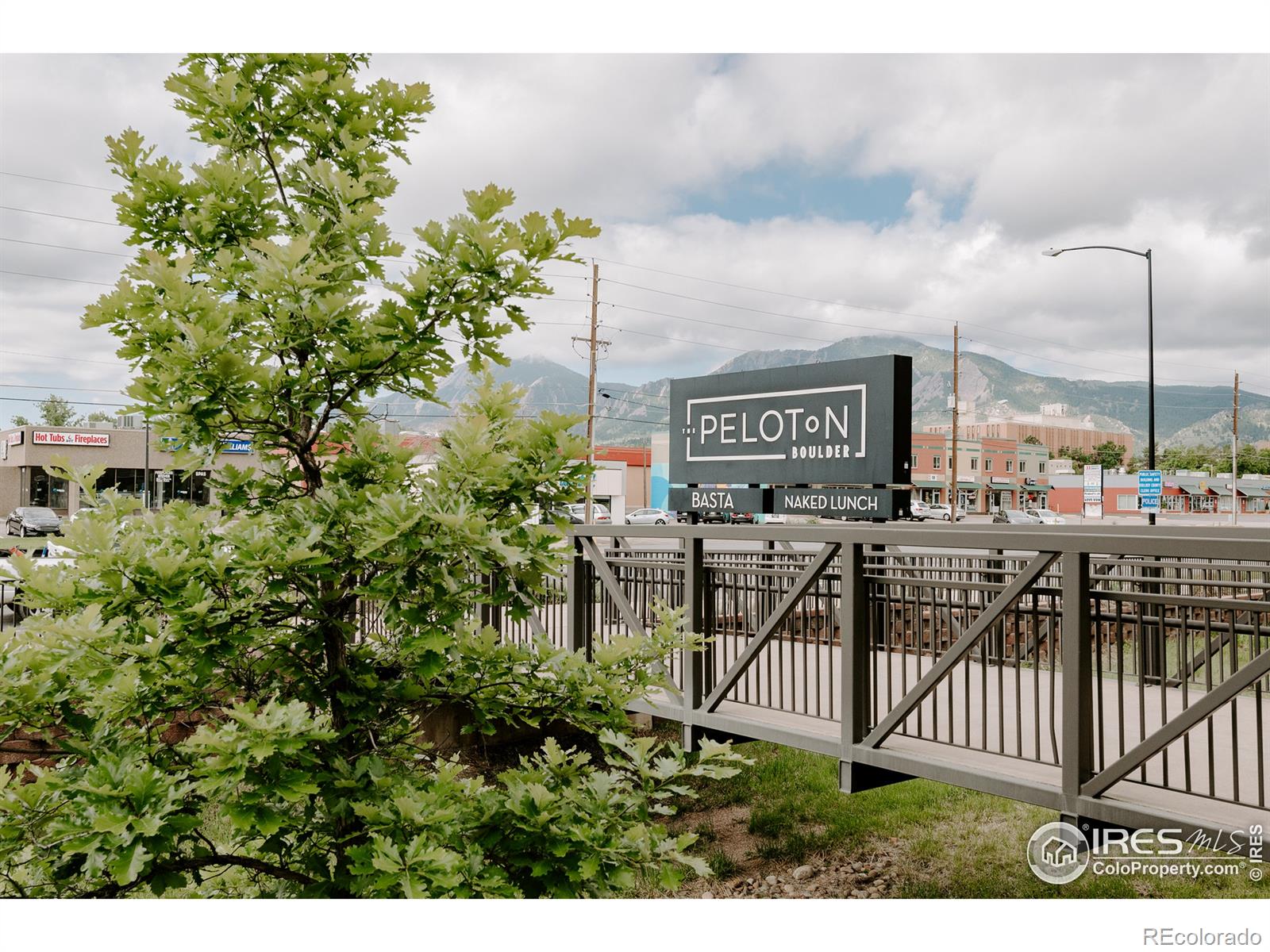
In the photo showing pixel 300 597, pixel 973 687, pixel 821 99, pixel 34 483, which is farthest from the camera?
pixel 821 99

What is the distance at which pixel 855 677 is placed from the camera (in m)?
5.70

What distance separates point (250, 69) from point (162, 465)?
1.92m

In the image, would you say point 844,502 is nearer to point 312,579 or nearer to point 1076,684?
point 1076,684

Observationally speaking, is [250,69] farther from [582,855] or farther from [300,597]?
[582,855]

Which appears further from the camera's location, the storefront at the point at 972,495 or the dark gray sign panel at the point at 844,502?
the storefront at the point at 972,495

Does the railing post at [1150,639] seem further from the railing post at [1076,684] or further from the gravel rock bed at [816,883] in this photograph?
the gravel rock bed at [816,883]

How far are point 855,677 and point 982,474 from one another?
3284 inches

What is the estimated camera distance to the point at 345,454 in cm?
370

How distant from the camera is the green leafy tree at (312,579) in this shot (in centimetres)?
297

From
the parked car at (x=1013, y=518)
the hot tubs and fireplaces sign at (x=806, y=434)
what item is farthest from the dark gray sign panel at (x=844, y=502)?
the parked car at (x=1013, y=518)

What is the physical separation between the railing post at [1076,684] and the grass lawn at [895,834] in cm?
404

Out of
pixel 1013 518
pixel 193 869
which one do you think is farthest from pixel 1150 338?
Answer: pixel 1013 518

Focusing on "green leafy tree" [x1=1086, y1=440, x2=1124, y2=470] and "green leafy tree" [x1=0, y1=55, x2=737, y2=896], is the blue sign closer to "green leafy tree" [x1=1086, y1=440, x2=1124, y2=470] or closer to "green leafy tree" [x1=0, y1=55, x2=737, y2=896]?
"green leafy tree" [x1=0, y1=55, x2=737, y2=896]

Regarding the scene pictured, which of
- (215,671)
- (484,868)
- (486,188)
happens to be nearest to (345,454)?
(215,671)
